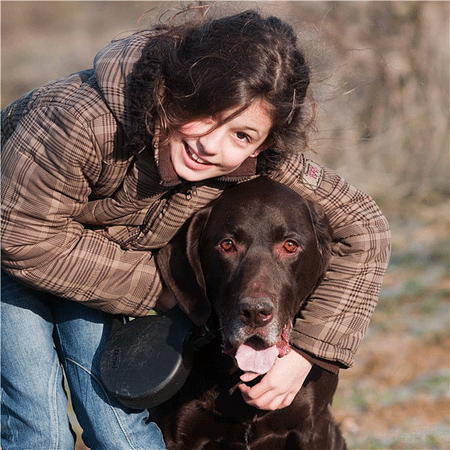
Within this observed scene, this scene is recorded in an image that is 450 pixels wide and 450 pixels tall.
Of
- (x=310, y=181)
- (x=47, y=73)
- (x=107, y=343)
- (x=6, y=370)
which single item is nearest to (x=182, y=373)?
(x=107, y=343)

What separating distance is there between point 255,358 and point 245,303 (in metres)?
0.25

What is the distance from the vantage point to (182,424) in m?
3.55

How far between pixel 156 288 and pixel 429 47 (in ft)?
25.1

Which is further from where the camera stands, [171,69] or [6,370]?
[6,370]

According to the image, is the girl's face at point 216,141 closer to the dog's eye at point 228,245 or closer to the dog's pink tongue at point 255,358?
the dog's eye at point 228,245

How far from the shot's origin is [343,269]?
3.43 metres

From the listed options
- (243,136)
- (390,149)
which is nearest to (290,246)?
(243,136)

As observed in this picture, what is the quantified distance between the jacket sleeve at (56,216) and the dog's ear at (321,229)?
0.83m

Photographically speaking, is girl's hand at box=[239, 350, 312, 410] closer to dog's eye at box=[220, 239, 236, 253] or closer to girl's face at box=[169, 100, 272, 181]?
dog's eye at box=[220, 239, 236, 253]

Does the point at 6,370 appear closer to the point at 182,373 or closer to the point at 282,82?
the point at 182,373

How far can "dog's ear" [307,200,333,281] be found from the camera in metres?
3.45

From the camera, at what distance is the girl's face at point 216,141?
2.88 meters

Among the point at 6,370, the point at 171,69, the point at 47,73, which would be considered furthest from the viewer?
the point at 47,73

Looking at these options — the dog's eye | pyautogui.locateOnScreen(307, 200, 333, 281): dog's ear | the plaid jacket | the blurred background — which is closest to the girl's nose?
the plaid jacket
